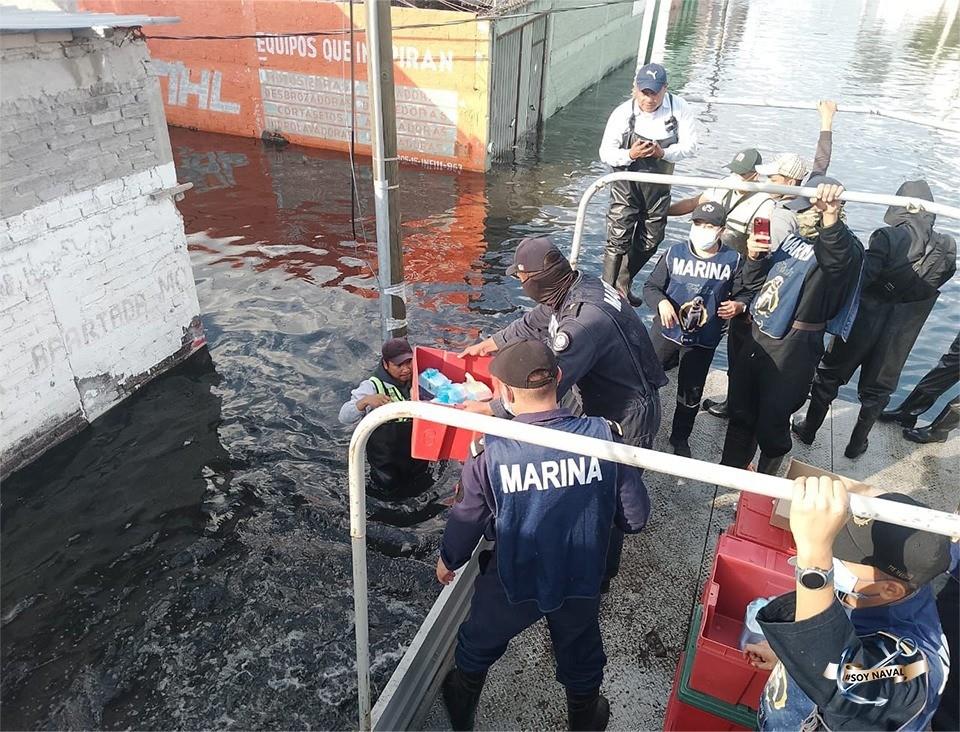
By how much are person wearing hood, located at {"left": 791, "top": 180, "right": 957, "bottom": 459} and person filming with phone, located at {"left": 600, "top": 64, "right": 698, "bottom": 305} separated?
207 cm

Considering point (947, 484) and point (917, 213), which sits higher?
point (917, 213)

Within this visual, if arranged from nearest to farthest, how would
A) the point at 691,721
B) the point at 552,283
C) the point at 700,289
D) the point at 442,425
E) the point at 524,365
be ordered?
the point at 524,365 → the point at 691,721 → the point at 552,283 → the point at 442,425 → the point at 700,289

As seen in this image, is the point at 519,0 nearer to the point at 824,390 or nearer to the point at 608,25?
the point at 608,25

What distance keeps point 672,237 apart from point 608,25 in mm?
16197

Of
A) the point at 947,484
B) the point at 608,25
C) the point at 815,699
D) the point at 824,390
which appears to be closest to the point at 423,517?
the point at 824,390

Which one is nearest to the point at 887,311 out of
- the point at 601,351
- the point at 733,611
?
the point at 601,351

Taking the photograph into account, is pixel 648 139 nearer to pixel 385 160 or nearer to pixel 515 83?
pixel 385 160

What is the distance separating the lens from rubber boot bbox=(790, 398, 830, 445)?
5.48 m

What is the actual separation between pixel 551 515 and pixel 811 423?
12.1 feet

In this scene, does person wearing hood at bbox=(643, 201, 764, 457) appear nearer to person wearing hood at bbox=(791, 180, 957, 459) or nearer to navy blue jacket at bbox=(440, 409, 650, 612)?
person wearing hood at bbox=(791, 180, 957, 459)

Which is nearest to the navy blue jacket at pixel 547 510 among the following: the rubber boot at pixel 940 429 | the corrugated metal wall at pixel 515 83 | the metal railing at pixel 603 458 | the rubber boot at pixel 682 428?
the metal railing at pixel 603 458

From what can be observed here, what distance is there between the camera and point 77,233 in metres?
6.17

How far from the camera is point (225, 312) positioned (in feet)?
30.3

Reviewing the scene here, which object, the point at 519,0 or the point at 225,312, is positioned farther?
the point at 519,0
